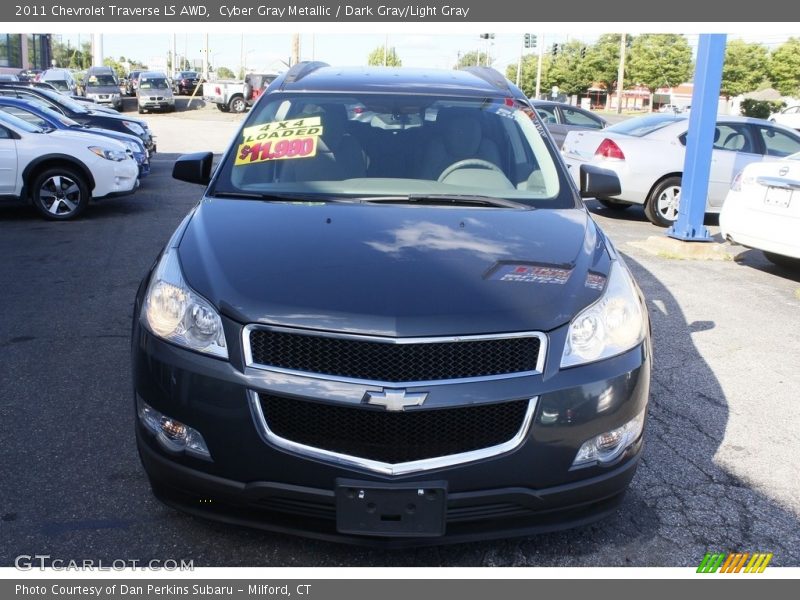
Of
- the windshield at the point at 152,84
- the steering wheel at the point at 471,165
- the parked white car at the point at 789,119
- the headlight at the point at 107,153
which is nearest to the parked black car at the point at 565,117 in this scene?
the headlight at the point at 107,153

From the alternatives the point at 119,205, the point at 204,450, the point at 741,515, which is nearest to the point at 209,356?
the point at 204,450

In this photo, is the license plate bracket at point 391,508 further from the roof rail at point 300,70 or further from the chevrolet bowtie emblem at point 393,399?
the roof rail at point 300,70

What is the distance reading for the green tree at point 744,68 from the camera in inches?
2810

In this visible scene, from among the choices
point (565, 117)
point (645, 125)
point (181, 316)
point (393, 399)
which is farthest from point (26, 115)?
point (393, 399)

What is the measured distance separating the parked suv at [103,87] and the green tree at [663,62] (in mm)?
54068

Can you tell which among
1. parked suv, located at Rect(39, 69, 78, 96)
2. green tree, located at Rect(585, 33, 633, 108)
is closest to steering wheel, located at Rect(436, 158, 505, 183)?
parked suv, located at Rect(39, 69, 78, 96)

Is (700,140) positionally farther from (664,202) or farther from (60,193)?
(60,193)

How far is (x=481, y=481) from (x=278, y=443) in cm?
67

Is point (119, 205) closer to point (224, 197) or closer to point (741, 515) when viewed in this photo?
point (224, 197)

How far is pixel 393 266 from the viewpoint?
2.99 m

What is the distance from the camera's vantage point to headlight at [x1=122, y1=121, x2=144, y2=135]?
15960 millimetres

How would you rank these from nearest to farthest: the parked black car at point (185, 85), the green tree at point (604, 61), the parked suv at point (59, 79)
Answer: the parked suv at point (59, 79), the parked black car at point (185, 85), the green tree at point (604, 61)

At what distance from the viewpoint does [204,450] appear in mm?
2740

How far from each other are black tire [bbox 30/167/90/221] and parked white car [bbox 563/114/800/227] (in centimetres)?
698
